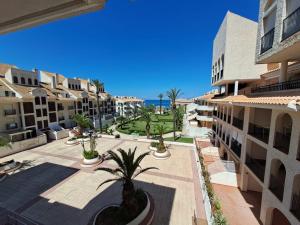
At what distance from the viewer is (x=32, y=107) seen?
29031 millimetres

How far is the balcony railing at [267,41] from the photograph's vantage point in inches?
455

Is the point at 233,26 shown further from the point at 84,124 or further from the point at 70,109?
the point at 70,109

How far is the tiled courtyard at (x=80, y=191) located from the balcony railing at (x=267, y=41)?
41.1 feet

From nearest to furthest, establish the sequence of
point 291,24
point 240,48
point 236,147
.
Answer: point 291,24 → point 236,147 → point 240,48

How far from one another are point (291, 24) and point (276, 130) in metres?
6.46

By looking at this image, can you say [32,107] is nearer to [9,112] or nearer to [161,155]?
[9,112]

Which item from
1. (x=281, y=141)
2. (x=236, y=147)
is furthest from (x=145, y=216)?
(x=236, y=147)

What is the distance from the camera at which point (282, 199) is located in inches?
351

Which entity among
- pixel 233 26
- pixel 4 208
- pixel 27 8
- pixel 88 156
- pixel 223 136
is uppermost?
pixel 233 26

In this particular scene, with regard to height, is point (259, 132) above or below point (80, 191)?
above

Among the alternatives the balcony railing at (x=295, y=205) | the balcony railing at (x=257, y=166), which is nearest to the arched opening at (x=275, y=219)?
the balcony railing at (x=257, y=166)

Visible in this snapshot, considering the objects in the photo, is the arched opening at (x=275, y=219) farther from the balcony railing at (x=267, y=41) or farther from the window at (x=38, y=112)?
the window at (x=38, y=112)

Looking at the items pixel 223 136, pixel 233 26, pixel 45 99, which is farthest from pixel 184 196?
pixel 45 99

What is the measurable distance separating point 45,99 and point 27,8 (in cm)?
3409
